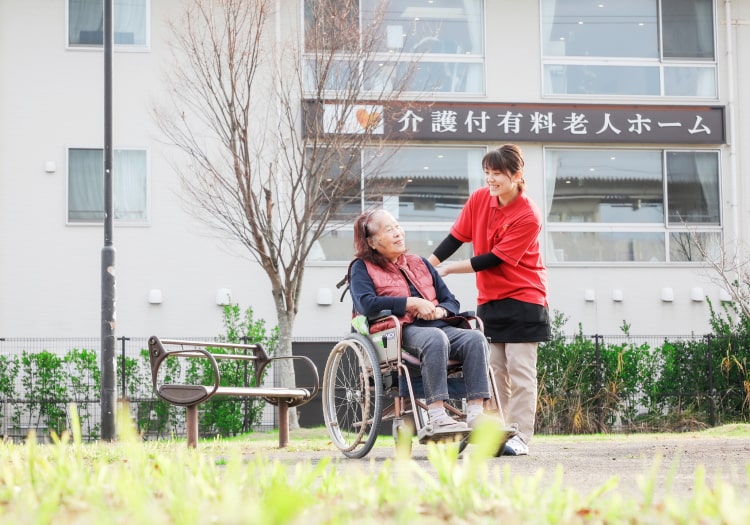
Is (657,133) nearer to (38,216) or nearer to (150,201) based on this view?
(150,201)

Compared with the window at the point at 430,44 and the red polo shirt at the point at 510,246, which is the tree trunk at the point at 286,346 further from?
the red polo shirt at the point at 510,246

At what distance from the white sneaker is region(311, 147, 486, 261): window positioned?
29.6 feet

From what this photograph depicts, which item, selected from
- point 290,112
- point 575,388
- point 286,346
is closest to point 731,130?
point 575,388

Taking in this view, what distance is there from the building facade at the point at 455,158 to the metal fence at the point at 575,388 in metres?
1.03

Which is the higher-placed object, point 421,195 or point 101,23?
point 101,23

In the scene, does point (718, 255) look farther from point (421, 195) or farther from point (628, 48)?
point (421, 195)

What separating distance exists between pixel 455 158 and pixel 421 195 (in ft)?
2.72

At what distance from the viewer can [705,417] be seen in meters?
14.7

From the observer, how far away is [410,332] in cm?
624

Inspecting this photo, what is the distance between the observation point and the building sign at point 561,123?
16.2m

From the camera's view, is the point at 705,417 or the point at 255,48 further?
the point at 705,417

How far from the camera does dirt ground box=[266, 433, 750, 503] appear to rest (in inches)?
164

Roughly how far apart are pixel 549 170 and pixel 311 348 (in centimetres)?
468

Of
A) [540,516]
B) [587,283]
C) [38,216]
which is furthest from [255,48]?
[540,516]
